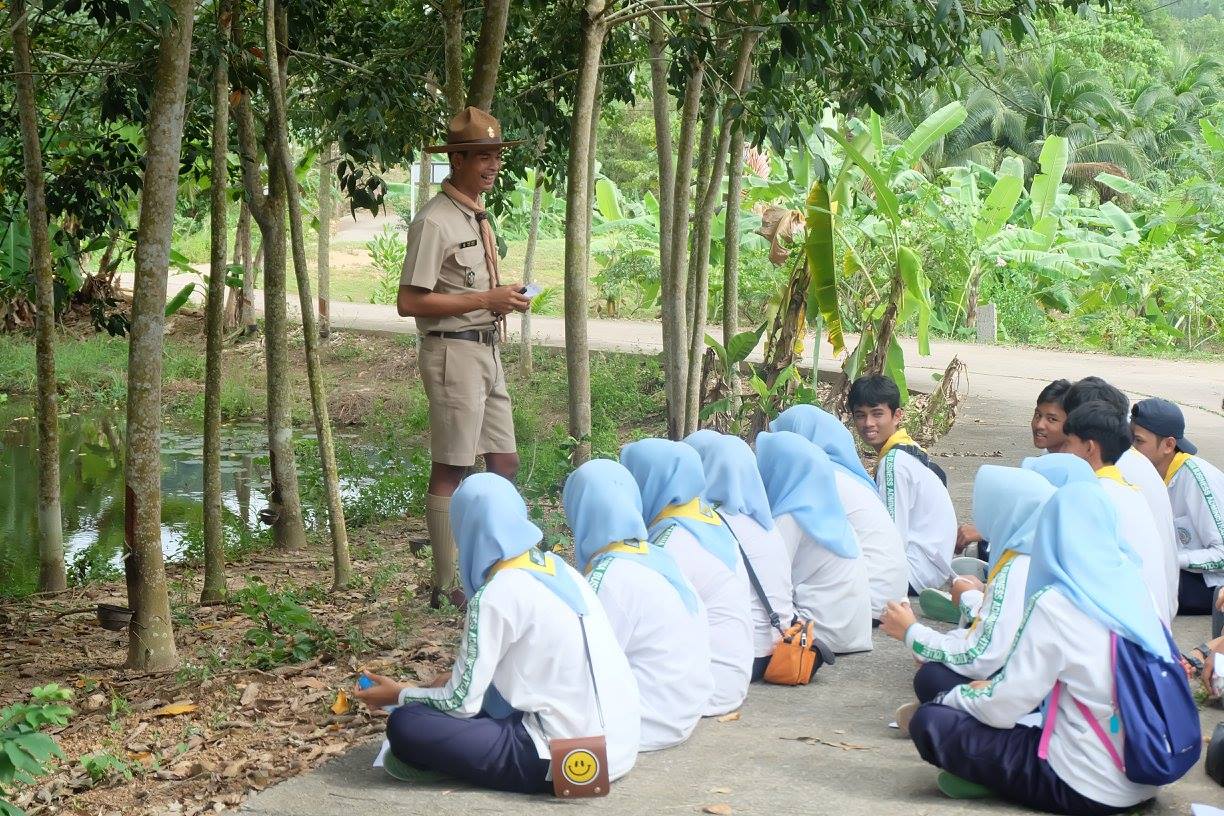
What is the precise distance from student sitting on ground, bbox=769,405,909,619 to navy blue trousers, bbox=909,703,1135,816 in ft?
6.17

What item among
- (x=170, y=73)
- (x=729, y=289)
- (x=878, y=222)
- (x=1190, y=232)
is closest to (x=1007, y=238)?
(x=878, y=222)

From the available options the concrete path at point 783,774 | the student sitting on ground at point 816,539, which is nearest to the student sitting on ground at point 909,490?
the concrete path at point 783,774

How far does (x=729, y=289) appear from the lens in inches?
434

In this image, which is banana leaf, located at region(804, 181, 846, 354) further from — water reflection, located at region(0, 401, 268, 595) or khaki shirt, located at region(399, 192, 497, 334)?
khaki shirt, located at region(399, 192, 497, 334)

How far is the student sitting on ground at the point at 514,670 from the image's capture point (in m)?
4.07

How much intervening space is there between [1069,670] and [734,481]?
69.2 inches

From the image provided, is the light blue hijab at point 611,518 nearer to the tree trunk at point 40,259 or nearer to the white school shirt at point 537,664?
the white school shirt at point 537,664

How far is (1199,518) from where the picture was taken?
6203 millimetres

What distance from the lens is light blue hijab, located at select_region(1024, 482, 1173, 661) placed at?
386 cm

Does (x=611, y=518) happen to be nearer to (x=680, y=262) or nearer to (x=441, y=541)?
(x=441, y=541)

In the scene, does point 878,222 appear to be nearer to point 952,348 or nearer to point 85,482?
point 952,348

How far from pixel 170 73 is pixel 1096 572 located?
3.78 metres

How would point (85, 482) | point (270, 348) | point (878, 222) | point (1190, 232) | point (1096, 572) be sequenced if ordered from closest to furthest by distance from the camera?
point (1096, 572) < point (270, 348) < point (85, 482) < point (878, 222) < point (1190, 232)

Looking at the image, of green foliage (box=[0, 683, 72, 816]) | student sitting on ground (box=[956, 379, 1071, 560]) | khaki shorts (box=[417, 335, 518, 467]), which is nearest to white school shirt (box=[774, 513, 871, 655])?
student sitting on ground (box=[956, 379, 1071, 560])
